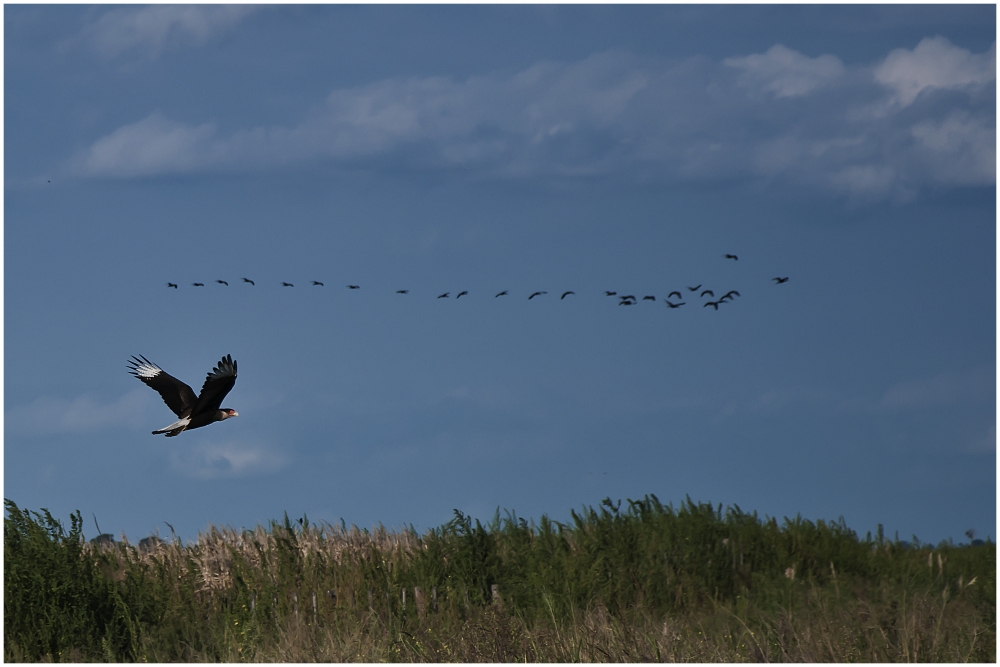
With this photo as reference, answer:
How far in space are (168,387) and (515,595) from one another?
19.6 ft

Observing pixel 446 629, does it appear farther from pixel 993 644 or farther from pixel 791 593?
pixel 993 644

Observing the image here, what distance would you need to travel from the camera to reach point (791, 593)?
1370 centimetres

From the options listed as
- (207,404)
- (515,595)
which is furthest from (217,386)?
(515,595)

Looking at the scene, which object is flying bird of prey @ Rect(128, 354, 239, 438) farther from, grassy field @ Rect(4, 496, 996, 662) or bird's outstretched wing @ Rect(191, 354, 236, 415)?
grassy field @ Rect(4, 496, 996, 662)

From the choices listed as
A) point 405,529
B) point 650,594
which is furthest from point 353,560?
point 650,594

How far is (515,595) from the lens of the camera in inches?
572

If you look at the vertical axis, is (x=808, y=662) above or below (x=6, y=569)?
below

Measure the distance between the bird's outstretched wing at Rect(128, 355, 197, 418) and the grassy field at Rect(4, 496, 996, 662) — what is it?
2171 millimetres

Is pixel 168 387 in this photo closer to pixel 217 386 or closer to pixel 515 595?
pixel 217 386

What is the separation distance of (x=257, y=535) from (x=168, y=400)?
7108 mm

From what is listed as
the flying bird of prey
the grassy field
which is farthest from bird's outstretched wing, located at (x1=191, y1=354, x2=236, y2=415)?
the grassy field

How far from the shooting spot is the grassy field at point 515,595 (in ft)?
34.4

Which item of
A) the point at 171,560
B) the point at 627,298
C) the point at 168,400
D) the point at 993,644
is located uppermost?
the point at 627,298

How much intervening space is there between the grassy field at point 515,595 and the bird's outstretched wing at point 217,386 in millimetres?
2634
